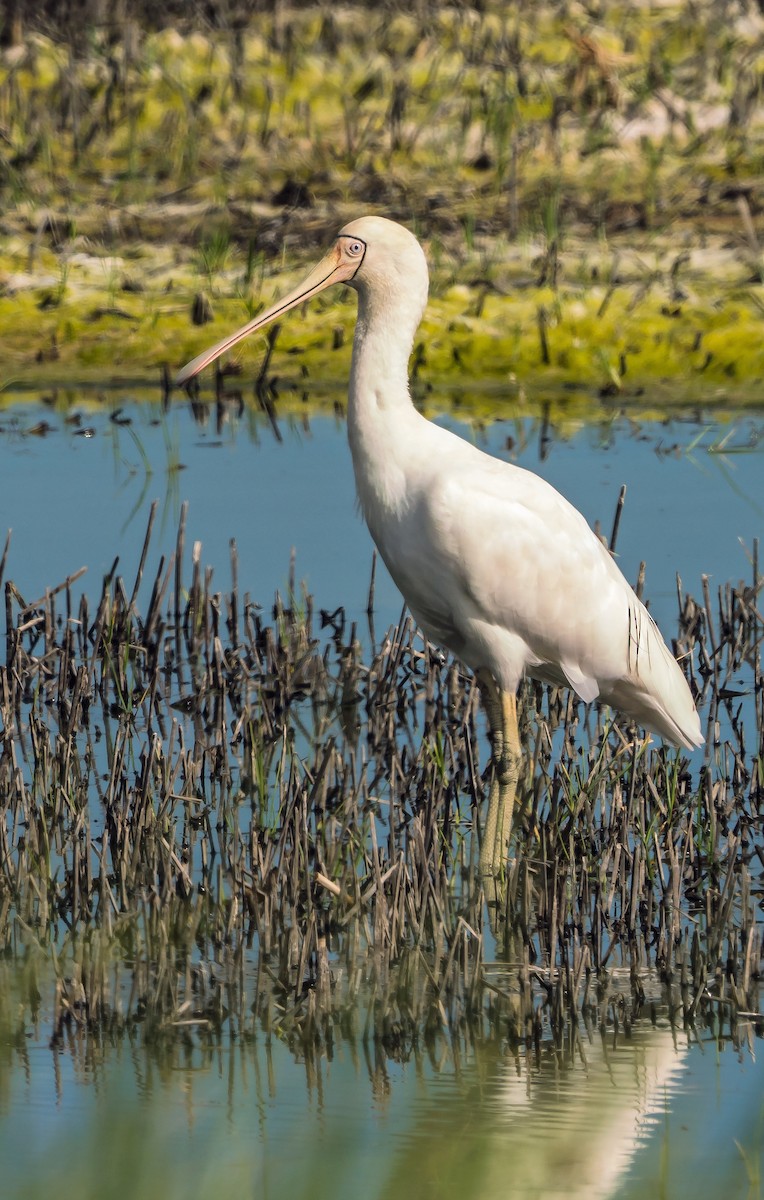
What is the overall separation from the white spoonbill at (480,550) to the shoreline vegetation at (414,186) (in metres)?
5.81

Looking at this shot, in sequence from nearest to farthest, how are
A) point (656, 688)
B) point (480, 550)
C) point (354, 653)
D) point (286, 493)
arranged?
point (480, 550)
point (656, 688)
point (354, 653)
point (286, 493)

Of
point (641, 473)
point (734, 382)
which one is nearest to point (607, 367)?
point (734, 382)

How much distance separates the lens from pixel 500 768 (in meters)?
6.29

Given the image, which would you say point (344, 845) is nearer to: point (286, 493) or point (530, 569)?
point (530, 569)

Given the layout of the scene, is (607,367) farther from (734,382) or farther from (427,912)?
(427,912)

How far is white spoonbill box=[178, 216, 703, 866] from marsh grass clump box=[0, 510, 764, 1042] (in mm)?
235

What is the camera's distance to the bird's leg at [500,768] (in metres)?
5.87

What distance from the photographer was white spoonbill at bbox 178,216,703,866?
6.11 meters

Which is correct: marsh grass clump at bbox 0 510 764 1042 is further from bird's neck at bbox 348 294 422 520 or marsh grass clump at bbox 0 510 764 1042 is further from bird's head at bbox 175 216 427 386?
bird's head at bbox 175 216 427 386

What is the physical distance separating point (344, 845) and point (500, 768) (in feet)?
2.77

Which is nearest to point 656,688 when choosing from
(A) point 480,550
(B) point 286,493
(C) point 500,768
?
(C) point 500,768

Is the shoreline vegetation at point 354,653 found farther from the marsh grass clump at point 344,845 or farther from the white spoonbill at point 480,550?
the white spoonbill at point 480,550

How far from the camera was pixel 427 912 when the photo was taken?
16.9 ft

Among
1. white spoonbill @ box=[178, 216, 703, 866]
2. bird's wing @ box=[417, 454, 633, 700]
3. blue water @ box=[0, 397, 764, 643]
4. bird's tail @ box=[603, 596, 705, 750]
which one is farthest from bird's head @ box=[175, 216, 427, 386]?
blue water @ box=[0, 397, 764, 643]
